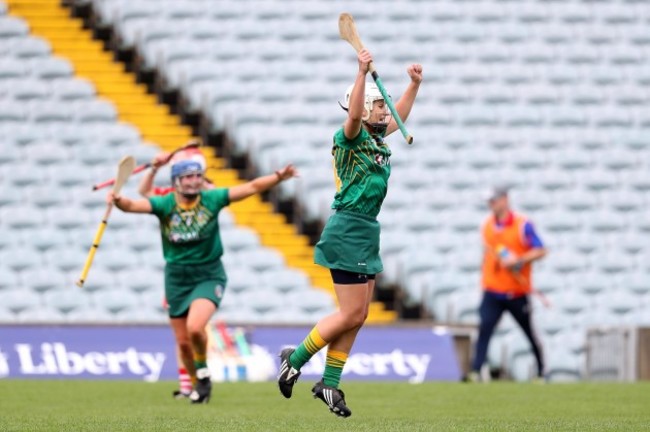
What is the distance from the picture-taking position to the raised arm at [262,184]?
9.29 metres

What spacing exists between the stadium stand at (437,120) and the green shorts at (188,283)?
4404mm

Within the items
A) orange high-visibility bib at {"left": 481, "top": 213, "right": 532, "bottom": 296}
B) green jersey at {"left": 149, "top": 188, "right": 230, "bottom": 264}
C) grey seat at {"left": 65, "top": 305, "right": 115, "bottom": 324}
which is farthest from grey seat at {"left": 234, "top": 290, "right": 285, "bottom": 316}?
green jersey at {"left": 149, "top": 188, "right": 230, "bottom": 264}

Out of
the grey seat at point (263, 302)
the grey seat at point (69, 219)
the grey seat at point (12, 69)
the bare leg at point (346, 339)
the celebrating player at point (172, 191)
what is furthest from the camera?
the grey seat at point (12, 69)

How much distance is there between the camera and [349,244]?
298 inches

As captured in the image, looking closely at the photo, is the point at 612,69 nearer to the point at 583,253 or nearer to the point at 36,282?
the point at 583,253

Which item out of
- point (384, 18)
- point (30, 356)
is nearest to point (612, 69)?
point (384, 18)

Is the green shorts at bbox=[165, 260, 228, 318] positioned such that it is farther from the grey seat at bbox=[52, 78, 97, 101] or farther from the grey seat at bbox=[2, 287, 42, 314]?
the grey seat at bbox=[52, 78, 97, 101]

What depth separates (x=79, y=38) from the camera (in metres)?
19.1

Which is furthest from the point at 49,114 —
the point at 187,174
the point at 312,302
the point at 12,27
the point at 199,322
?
the point at 199,322

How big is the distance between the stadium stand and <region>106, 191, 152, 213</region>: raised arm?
15.5ft

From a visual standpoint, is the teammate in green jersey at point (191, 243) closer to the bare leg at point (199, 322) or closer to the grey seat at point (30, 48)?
the bare leg at point (199, 322)

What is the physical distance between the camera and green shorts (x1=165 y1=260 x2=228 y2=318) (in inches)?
394

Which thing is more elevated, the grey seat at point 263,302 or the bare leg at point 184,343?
the bare leg at point 184,343

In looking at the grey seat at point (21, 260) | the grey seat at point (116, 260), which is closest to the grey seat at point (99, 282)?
the grey seat at point (116, 260)
